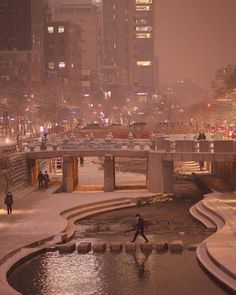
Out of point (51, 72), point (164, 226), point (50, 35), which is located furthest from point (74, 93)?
point (164, 226)

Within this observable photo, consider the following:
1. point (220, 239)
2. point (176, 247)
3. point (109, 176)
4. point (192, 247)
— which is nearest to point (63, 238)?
point (176, 247)

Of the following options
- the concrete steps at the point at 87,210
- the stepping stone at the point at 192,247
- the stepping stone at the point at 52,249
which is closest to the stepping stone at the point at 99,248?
the stepping stone at the point at 52,249

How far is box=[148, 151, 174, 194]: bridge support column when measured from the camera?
51344 millimetres

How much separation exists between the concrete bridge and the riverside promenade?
2.09 m

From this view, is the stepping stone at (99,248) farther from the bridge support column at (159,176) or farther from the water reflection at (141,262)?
the bridge support column at (159,176)

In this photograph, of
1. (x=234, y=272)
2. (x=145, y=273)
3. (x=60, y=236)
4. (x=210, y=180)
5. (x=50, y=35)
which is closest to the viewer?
(x=234, y=272)

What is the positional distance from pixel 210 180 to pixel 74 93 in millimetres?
118051

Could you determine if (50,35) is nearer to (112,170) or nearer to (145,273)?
(112,170)

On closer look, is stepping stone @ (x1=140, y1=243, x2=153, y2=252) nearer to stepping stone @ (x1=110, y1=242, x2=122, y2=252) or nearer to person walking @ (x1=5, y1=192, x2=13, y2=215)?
stepping stone @ (x1=110, y1=242, x2=122, y2=252)

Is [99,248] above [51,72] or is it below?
below

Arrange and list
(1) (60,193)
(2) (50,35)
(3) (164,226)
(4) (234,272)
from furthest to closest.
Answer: (2) (50,35)
(1) (60,193)
(3) (164,226)
(4) (234,272)

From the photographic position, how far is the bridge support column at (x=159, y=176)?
2021 inches

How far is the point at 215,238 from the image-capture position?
3083 cm

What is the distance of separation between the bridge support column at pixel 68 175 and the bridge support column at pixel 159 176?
763cm
